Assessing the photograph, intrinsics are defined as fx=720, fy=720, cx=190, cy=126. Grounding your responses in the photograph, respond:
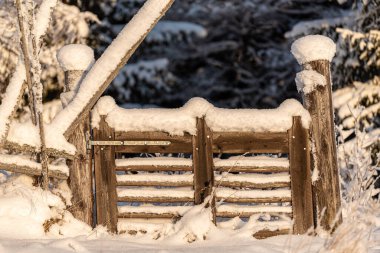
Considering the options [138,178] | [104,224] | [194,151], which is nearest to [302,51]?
[194,151]

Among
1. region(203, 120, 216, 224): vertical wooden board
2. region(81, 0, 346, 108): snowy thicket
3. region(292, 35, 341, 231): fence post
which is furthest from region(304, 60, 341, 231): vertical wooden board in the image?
region(81, 0, 346, 108): snowy thicket

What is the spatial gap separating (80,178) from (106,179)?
224 millimetres

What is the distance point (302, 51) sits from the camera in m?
6.21

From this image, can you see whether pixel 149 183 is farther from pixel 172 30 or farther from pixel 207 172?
pixel 172 30

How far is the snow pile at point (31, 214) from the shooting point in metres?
5.59

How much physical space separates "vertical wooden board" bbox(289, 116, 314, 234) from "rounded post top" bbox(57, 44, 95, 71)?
1.88 meters

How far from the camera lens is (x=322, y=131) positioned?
6184 millimetres

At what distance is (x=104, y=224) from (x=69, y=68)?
1.39 meters

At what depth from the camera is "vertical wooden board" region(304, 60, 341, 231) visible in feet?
20.3

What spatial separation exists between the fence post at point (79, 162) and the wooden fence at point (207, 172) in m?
0.08

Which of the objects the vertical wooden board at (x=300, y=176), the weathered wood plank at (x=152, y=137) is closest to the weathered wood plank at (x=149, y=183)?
the weathered wood plank at (x=152, y=137)

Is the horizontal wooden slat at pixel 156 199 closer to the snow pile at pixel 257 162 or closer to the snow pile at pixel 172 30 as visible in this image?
the snow pile at pixel 257 162

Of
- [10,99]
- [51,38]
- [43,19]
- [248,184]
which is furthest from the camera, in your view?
[51,38]

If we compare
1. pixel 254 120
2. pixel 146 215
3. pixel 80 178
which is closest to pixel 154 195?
pixel 146 215
